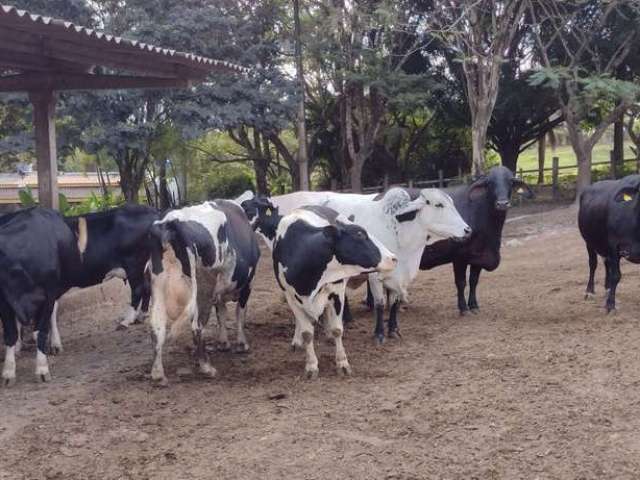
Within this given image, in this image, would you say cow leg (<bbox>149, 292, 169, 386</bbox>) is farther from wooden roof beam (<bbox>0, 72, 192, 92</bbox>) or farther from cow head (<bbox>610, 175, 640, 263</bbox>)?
cow head (<bbox>610, 175, 640, 263</bbox>)

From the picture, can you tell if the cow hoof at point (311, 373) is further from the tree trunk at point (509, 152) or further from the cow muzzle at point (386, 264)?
the tree trunk at point (509, 152)

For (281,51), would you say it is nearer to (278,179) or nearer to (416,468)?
(278,179)

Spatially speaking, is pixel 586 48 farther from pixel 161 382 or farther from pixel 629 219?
pixel 161 382

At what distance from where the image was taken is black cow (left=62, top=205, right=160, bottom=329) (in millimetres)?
8008

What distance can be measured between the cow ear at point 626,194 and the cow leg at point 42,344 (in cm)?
610

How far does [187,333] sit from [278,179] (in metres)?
18.5

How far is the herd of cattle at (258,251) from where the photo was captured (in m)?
6.57

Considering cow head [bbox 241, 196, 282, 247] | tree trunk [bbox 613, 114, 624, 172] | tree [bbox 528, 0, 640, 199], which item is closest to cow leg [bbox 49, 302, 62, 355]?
cow head [bbox 241, 196, 282, 247]

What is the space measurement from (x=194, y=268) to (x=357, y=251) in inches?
54.5

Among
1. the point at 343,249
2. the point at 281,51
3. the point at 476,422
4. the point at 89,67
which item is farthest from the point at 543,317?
the point at 281,51

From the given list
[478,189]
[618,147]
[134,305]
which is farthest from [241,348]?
[618,147]

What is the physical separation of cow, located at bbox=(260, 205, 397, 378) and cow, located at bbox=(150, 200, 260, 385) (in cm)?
55

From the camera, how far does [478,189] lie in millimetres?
9242

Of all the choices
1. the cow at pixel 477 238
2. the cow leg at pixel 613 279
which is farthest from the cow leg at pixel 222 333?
the cow leg at pixel 613 279
